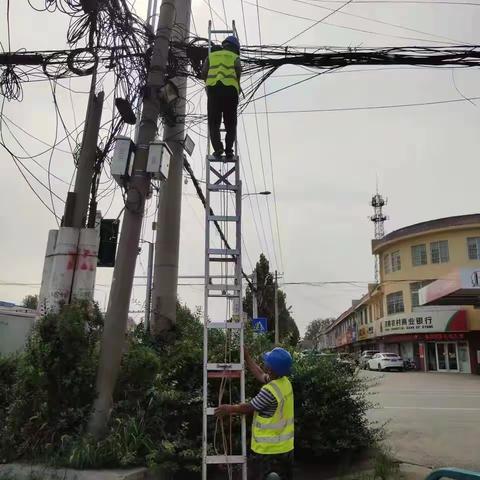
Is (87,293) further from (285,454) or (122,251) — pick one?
(285,454)

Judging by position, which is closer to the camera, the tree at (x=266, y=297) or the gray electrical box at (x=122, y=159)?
the gray electrical box at (x=122, y=159)

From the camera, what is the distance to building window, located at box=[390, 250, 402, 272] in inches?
2003

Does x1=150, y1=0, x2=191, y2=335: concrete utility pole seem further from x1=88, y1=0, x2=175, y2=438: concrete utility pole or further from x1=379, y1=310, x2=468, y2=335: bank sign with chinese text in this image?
x1=379, y1=310, x2=468, y2=335: bank sign with chinese text

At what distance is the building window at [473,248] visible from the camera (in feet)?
146

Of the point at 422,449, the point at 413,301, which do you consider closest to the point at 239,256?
the point at 422,449

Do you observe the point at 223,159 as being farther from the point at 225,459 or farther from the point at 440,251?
the point at 440,251

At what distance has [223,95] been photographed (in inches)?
274

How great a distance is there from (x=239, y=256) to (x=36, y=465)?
3.15 metres

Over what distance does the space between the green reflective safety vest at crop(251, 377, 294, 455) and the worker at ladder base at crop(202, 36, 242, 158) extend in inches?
133

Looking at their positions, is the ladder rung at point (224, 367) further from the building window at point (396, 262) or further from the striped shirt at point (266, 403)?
the building window at point (396, 262)

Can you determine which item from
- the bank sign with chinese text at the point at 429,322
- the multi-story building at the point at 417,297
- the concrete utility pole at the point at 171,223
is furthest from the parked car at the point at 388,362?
the concrete utility pole at the point at 171,223

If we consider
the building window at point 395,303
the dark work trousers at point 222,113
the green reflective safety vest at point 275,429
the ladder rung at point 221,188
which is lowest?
the green reflective safety vest at point 275,429

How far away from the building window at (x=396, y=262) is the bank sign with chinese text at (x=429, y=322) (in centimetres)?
465

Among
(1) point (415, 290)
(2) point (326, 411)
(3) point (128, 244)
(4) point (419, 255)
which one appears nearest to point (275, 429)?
(2) point (326, 411)
